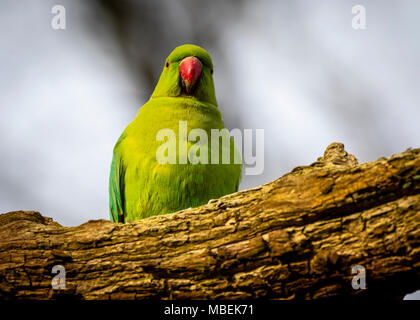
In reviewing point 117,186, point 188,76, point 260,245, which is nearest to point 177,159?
point 117,186

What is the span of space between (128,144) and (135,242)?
1527mm

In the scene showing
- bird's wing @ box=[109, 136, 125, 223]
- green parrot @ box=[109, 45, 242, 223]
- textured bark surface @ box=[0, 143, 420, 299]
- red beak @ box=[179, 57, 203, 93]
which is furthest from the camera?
red beak @ box=[179, 57, 203, 93]

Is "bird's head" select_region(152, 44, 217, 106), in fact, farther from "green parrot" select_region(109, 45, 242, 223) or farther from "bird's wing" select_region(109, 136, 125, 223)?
"bird's wing" select_region(109, 136, 125, 223)

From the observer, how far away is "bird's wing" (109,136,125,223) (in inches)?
146

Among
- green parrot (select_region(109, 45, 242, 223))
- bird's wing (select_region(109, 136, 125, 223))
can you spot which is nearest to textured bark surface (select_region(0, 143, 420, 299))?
green parrot (select_region(109, 45, 242, 223))

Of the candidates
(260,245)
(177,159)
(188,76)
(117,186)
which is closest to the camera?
(260,245)

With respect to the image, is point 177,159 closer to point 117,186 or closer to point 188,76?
point 117,186

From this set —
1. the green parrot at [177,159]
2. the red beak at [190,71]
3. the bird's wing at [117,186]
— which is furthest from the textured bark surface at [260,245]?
the red beak at [190,71]

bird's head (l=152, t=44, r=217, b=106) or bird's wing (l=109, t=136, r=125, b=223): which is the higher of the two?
bird's head (l=152, t=44, r=217, b=106)

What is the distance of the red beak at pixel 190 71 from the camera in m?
4.01

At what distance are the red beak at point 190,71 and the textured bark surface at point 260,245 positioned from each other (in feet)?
6.54

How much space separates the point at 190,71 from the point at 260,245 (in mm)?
2468

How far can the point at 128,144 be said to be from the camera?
12.1ft

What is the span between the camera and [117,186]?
12.2ft
